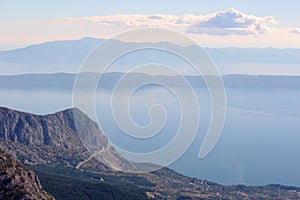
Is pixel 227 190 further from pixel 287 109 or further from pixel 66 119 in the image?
pixel 287 109

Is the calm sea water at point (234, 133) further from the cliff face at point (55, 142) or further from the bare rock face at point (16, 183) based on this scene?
the bare rock face at point (16, 183)

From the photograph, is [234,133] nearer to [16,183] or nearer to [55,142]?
[55,142]

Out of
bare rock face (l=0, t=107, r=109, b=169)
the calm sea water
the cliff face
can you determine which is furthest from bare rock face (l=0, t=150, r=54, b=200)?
bare rock face (l=0, t=107, r=109, b=169)

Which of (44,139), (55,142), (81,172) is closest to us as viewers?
(81,172)

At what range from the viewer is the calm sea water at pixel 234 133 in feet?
265

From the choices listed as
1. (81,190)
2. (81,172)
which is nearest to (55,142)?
(81,172)

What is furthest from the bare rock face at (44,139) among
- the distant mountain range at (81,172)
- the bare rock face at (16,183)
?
the bare rock face at (16,183)

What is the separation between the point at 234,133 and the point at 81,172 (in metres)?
72.8

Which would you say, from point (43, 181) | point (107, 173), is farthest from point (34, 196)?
point (107, 173)

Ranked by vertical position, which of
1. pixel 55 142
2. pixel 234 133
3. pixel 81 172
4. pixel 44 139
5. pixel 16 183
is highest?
pixel 234 133

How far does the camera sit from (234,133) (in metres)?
133

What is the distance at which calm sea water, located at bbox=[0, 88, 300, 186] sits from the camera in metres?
80.8

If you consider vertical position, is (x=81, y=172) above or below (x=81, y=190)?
above

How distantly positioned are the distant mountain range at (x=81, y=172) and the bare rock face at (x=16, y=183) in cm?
1392
